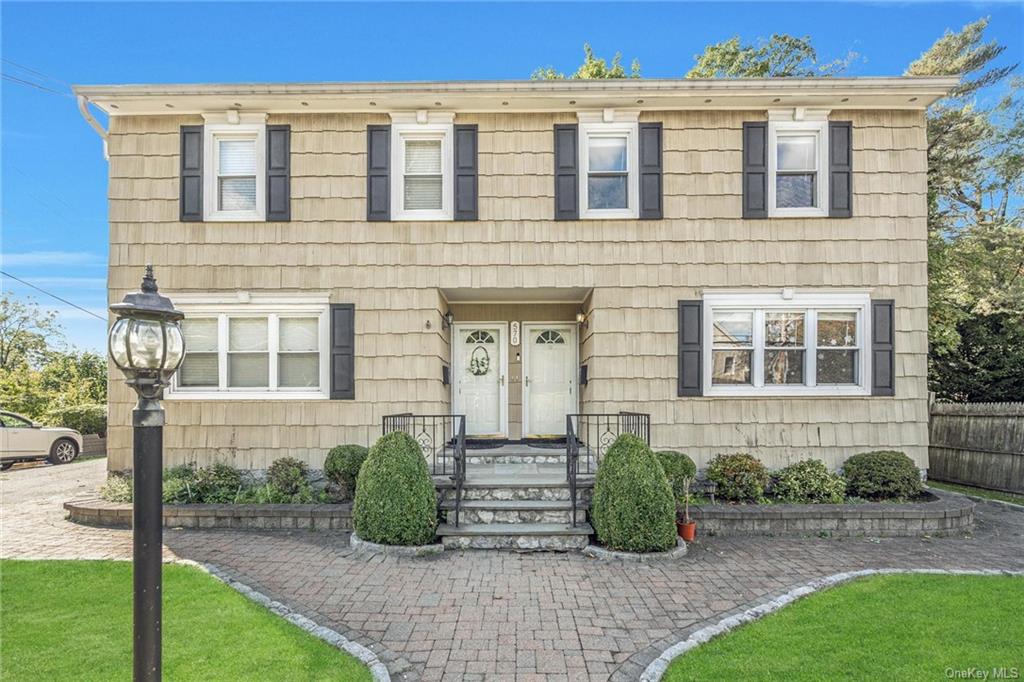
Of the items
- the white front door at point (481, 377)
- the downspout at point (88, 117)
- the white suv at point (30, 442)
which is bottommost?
the white suv at point (30, 442)

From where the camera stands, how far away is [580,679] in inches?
140

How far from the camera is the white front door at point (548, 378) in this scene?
389 inches

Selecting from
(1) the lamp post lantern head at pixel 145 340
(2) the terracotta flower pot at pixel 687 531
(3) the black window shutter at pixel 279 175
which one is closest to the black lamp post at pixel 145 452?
(1) the lamp post lantern head at pixel 145 340

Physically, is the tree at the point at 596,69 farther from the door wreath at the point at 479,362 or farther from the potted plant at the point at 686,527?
the potted plant at the point at 686,527

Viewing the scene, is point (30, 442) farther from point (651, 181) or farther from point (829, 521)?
point (829, 521)

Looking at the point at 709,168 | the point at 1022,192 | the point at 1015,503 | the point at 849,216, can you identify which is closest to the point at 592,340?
the point at 709,168

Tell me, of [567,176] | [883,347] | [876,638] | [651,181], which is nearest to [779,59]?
[651,181]

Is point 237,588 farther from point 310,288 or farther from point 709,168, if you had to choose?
point 709,168

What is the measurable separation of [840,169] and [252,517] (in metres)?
9.86

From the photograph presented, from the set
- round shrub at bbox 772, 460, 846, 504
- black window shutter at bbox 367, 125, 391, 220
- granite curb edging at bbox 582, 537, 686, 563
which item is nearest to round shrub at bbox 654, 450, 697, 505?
round shrub at bbox 772, 460, 846, 504

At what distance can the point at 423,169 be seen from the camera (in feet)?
28.1

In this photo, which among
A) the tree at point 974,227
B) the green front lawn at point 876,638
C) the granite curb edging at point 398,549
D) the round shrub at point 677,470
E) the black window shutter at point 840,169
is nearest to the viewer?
the green front lawn at point 876,638

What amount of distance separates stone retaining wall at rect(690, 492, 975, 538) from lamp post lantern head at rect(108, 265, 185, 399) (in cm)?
625

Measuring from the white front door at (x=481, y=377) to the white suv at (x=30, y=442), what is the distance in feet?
36.1
